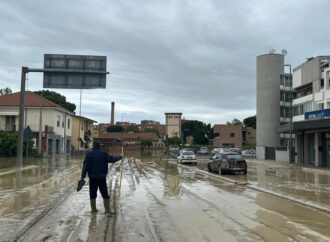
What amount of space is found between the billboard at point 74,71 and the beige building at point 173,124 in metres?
94.5

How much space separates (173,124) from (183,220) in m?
120

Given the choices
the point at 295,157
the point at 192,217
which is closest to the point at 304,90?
the point at 295,157

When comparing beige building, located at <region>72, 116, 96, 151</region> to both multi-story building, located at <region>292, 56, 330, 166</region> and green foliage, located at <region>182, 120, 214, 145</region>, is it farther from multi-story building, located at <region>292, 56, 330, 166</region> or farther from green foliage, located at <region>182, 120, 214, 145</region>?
green foliage, located at <region>182, 120, 214, 145</region>

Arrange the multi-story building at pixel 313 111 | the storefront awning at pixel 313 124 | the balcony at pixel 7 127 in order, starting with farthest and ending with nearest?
the balcony at pixel 7 127 < the multi-story building at pixel 313 111 < the storefront awning at pixel 313 124

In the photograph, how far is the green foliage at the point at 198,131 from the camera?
163613 mm

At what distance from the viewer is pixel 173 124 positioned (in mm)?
132125

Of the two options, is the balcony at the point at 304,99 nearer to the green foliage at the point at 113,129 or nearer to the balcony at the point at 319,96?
the balcony at the point at 319,96

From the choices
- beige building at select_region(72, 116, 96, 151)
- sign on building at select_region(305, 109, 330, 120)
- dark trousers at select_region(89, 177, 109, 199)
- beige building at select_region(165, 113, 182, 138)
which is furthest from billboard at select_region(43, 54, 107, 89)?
beige building at select_region(165, 113, 182, 138)

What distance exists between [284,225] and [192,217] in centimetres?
233

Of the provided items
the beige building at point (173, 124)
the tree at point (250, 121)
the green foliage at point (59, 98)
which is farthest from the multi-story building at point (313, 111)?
the tree at point (250, 121)

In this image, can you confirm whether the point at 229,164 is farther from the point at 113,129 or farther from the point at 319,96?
the point at 113,129

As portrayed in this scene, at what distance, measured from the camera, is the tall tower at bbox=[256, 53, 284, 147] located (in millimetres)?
88125

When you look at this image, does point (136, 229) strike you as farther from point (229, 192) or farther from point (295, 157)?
point (295, 157)

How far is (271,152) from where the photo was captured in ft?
266
